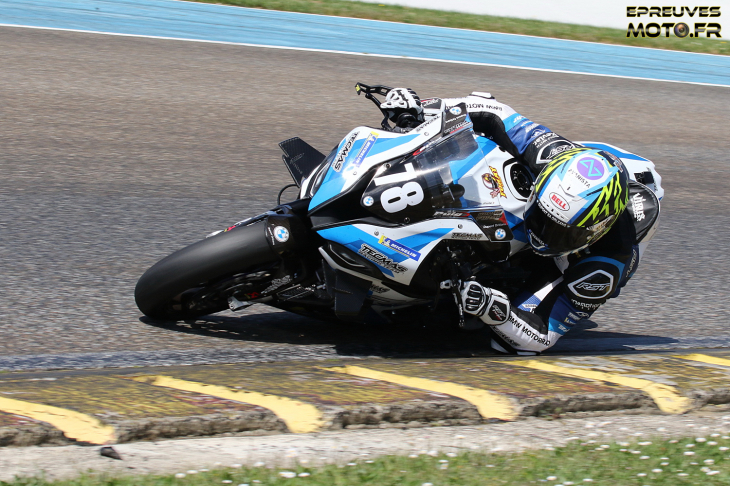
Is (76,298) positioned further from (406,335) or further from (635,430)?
(635,430)

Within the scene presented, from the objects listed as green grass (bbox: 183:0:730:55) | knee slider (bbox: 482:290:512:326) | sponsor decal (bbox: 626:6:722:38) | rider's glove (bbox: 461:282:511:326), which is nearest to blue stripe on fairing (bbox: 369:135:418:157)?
rider's glove (bbox: 461:282:511:326)

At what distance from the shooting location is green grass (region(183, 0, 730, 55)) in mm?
14812

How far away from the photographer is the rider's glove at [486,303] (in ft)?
12.8

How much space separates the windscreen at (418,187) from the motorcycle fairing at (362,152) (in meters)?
0.06

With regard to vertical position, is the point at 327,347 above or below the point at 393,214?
below

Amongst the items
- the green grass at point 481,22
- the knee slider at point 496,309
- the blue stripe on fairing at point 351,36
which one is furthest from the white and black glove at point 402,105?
the green grass at point 481,22

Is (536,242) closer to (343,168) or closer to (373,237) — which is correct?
(373,237)

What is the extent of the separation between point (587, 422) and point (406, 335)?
1.41 meters

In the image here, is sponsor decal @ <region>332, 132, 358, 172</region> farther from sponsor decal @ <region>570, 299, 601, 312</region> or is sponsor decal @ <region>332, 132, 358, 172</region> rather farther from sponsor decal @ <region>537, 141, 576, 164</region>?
sponsor decal @ <region>570, 299, 601, 312</region>

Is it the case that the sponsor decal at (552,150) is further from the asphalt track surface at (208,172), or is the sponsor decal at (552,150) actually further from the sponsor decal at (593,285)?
the asphalt track surface at (208,172)

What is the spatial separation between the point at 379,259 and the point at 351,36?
386 inches

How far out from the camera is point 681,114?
34.8 ft

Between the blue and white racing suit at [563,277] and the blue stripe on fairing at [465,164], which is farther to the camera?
the blue and white racing suit at [563,277]

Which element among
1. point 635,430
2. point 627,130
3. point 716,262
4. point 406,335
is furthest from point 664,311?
point 627,130
